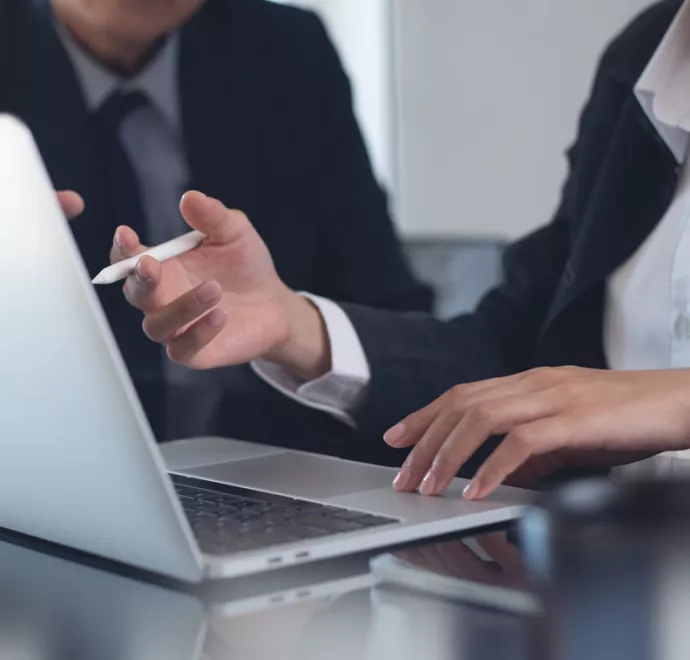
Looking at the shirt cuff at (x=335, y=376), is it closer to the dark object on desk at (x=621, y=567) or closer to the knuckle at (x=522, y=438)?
the knuckle at (x=522, y=438)

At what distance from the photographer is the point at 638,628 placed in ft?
0.82

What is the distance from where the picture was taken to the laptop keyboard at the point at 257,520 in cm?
51

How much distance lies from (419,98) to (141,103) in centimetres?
118

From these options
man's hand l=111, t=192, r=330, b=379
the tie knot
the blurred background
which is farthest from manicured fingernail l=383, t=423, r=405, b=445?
the blurred background

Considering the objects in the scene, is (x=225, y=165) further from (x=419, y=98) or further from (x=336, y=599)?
(x=419, y=98)

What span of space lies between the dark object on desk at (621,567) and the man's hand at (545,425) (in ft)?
1.09

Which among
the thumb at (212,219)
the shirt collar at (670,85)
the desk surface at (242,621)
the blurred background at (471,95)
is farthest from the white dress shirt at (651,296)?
the blurred background at (471,95)

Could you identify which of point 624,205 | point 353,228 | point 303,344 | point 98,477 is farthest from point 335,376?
point 353,228

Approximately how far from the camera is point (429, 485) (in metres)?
0.62

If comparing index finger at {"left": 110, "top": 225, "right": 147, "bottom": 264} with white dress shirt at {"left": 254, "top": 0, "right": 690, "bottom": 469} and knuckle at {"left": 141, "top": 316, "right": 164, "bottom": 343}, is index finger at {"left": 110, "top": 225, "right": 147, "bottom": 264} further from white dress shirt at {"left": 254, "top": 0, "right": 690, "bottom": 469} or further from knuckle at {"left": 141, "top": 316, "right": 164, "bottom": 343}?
white dress shirt at {"left": 254, "top": 0, "right": 690, "bottom": 469}

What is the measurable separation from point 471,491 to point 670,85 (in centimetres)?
44

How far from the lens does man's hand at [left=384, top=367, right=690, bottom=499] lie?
0.61 metres

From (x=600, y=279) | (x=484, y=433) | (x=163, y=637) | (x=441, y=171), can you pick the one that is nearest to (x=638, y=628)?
(x=163, y=637)

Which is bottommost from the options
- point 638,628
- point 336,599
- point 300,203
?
point 300,203
